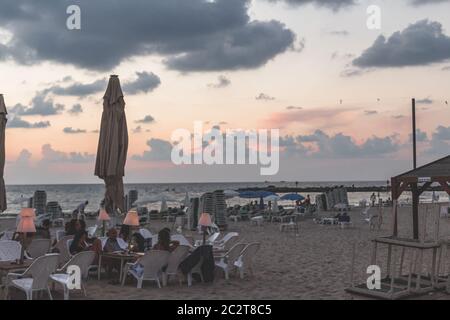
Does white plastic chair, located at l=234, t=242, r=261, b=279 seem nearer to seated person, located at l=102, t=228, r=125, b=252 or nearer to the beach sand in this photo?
the beach sand

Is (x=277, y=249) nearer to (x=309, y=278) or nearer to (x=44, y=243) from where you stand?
(x=309, y=278)

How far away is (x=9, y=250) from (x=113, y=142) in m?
3.31

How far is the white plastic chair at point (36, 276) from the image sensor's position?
22.7 ft

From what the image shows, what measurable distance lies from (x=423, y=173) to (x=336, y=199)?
24069 millimetres

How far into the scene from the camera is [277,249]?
1358 cm

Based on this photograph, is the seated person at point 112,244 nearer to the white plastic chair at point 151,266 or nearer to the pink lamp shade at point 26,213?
the white plastic chair at point 151,266

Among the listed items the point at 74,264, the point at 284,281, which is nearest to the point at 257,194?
the point at 284,281

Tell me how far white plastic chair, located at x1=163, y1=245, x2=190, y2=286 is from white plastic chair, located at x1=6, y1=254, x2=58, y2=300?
201 cm

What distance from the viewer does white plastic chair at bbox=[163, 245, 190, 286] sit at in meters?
8.55

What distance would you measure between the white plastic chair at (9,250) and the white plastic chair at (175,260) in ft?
8.01

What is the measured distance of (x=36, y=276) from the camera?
6.96 m

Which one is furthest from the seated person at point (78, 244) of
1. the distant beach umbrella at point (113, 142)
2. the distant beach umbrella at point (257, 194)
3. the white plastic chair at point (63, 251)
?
the distant beach umbrella at point (257, 194)

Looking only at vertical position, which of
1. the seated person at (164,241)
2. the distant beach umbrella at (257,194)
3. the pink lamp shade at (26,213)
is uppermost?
the pink lamp shade at (26,213)
